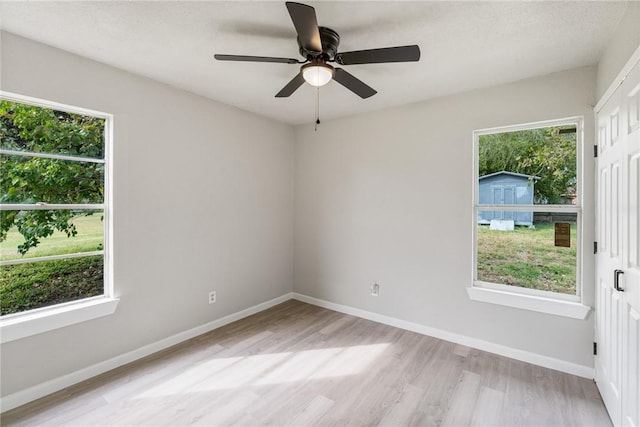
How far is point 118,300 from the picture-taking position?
253cm

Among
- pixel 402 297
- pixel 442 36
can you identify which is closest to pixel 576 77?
pixel 442 36

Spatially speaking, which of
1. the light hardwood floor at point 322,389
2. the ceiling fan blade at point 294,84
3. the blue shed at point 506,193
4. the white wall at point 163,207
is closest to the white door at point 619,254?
the light hardwood floor at point 322,389

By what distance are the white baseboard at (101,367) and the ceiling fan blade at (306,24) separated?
2865 mm

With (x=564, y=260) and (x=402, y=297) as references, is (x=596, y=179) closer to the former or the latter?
(x=564, y=260)

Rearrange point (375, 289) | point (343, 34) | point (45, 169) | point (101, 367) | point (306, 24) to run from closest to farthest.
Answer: point (306, 24) → point (343, 34) → point (45, 169) → point (101, 367) → point (375, 289)

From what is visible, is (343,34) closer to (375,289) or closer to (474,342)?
(375,289)

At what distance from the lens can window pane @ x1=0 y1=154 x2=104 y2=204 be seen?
2102 millimetres

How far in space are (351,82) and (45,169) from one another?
94.4 inches

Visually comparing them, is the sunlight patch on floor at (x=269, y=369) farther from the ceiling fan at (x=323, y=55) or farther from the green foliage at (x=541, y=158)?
the ceiling fan at (x=323, y=55)

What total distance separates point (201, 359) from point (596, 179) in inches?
143

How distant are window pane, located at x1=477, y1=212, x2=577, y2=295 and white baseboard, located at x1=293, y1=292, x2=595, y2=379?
23.3 inches

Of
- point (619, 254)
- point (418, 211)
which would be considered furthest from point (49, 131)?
point (619, 254)

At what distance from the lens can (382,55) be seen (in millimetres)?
1775

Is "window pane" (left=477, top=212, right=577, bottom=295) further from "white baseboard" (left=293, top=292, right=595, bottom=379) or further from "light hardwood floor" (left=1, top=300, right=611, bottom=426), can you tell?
"light hardwood floor" (left=1, top=300, right=611, bottom=426)
